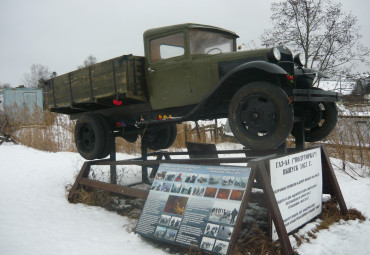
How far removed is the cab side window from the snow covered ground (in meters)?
2.25

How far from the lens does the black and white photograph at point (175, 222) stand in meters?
3.00

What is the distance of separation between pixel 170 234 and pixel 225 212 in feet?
1.98

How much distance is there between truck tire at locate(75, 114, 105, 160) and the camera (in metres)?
4.93

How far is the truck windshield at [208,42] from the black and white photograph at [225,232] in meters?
2.42

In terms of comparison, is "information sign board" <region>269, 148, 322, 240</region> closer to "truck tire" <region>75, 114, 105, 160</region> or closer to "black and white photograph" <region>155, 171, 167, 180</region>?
"black and white photograph" <region>155, 171, 167, 180</region>

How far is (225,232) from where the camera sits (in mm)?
2676

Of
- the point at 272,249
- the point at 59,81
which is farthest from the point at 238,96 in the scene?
the point at 59,81

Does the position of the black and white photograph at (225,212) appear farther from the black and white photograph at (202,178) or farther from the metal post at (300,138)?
the metal post at (300,138)

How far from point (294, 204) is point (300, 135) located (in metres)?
0.96

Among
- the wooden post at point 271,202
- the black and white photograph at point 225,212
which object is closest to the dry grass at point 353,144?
the wooden post at point 271,202

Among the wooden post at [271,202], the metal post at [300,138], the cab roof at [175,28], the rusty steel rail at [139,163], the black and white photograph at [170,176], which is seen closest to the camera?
the wooden post at [271,202]

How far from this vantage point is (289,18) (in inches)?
611

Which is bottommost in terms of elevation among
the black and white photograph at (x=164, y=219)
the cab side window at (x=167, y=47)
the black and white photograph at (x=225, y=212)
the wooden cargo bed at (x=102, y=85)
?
the black and white photograph at (x=164, y=219)

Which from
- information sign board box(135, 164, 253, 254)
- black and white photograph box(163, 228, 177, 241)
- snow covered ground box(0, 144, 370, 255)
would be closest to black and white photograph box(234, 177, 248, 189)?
information sign board box(135, 164, 253, 254)
